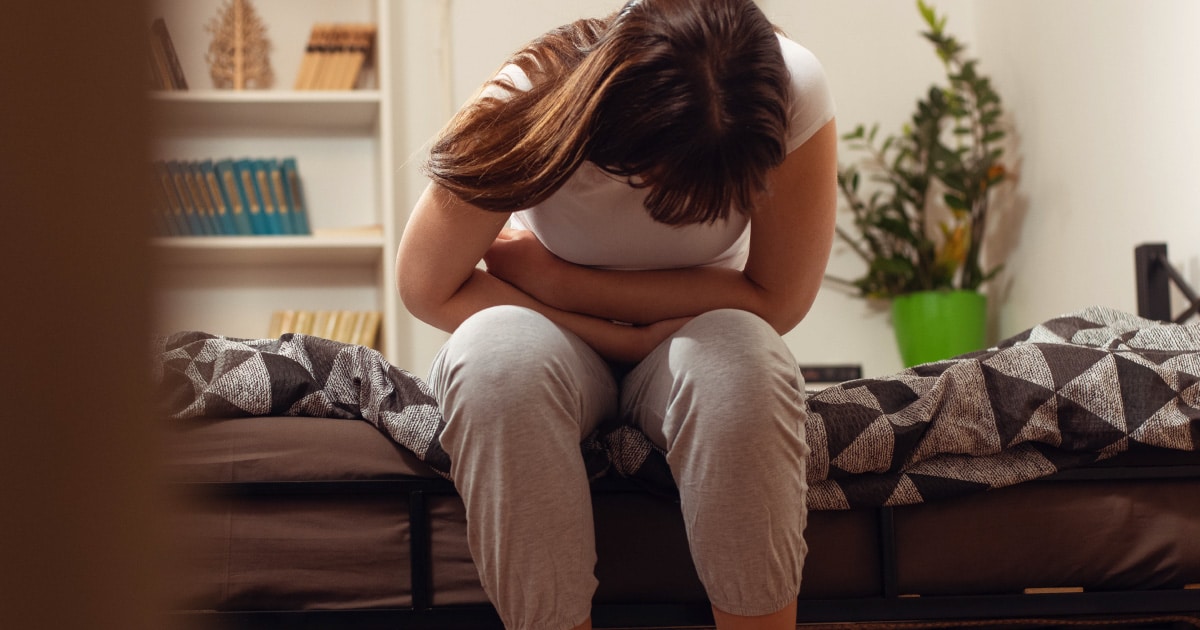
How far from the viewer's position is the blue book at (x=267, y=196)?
8.63 ft

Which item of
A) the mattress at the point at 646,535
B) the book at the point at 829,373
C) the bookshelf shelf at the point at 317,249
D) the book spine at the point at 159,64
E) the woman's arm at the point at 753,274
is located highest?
the bookshelf shelf at the point at 317,249

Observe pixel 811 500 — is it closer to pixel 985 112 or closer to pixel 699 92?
pixel 699 92

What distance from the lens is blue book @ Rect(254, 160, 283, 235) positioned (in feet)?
8.63

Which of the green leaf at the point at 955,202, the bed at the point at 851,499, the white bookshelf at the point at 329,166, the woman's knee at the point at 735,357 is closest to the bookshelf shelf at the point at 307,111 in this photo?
the white bookshelf at the point at 329,166

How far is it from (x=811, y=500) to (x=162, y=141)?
3.25 ft

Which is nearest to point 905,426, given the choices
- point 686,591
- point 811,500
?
point 811,500

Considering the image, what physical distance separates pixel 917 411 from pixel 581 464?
0.39m

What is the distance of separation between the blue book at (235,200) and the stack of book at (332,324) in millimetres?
231

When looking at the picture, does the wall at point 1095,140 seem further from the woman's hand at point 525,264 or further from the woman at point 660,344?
the woman's hand at point 525,264

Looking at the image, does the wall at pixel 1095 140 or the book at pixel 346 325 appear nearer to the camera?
the wall at pixel 1095 140

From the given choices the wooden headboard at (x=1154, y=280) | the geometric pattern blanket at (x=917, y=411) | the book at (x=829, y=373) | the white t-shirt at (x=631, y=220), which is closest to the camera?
the white t-shirt at (x=631, y=220)

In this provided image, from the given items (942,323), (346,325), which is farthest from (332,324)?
(942,323)

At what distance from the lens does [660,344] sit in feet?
3.14

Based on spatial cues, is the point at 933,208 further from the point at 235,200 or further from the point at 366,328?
the point at 235,200
